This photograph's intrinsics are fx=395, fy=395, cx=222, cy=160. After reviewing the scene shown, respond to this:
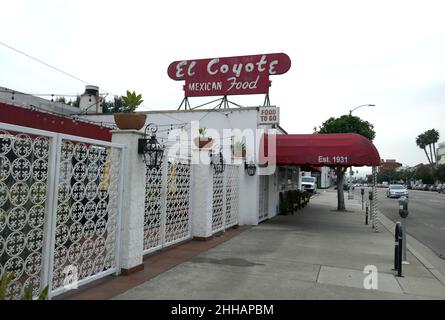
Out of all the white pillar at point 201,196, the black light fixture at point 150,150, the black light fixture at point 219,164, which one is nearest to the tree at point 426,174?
the black light fixture at point 219,164

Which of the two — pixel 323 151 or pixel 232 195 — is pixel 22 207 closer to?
pixel 232 195

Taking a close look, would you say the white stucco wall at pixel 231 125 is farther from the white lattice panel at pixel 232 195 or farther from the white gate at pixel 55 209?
the white gate at pixel 55 209

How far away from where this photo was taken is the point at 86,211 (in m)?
5.60

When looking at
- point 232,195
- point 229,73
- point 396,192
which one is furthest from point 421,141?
point 232,195

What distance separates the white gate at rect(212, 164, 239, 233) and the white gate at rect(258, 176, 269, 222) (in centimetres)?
168

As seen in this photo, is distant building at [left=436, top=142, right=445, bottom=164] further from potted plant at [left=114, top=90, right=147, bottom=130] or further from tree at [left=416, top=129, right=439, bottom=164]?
potted plant at [left=114, top=90, right=147, bottom=130]

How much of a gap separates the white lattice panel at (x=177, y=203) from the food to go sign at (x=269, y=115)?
4931mm

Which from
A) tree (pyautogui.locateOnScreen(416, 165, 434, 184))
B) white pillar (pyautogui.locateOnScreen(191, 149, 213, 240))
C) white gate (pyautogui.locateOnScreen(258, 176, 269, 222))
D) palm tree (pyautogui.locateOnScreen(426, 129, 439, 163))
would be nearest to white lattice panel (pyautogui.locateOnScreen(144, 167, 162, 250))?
white pillar (pyautogui.locateOnScreen(191, 149, 213, 240))

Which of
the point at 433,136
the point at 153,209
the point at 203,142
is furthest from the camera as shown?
the point at 433,136

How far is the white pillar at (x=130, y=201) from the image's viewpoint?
6352 millimetres

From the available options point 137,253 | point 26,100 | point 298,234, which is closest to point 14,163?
point 137,253

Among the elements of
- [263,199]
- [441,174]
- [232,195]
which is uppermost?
[441,174]

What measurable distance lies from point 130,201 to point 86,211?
0.87 metres

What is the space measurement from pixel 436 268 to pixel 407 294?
8.54 ft
